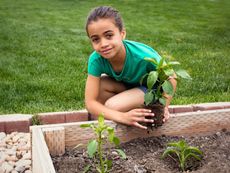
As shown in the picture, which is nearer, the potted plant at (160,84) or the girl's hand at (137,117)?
the potted plant at (160,84)

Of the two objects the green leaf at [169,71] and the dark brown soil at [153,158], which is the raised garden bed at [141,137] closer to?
the dark brown soil at [153,158]

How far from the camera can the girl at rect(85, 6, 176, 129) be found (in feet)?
8.52

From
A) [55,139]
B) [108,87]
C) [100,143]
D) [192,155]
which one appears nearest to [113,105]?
[108,87]

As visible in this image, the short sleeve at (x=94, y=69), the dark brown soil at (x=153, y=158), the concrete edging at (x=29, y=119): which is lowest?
the concrete edging at (x=29, y=119)


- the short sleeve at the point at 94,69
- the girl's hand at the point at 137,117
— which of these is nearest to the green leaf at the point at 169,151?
the girl's hand at the point at 137,117

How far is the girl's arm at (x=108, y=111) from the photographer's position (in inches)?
100

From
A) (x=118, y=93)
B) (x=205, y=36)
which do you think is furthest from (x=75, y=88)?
(x=205, y=36)

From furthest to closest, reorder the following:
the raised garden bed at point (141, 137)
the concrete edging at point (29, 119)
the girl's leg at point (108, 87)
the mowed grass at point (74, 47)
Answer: the mowed grass at point (74, 47) → the concrete edging at point (29, 119) → the girl's leg at point (108, 87) → the raised garden bed at point (141, 137)

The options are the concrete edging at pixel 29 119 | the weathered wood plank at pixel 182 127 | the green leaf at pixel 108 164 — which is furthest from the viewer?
the concrete edging at pixel 29 119

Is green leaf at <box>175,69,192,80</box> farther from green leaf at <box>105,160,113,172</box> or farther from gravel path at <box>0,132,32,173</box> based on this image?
gravel path at <box>0,132,32,173</box>

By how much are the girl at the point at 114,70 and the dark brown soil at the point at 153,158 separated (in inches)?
5.4

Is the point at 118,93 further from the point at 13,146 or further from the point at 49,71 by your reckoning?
the point at 49,71

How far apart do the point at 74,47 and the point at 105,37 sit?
367 centimetres

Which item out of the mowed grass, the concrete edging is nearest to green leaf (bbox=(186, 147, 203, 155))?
the mowed grass
